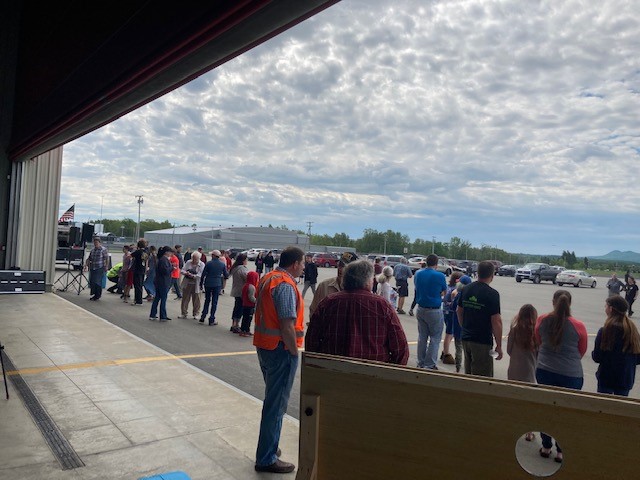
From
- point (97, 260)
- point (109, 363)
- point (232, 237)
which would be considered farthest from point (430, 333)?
point (232, 237)

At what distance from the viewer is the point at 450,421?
1.76 m

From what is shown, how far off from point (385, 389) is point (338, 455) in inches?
14.2

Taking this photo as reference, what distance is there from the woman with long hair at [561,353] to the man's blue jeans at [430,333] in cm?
276

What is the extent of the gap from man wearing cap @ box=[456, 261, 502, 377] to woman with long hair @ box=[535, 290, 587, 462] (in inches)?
27.6

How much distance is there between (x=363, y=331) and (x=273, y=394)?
41.4 inches

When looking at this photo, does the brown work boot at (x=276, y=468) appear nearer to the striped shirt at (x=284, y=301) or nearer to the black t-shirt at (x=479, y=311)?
the striped shirt at (x=284, y=301)

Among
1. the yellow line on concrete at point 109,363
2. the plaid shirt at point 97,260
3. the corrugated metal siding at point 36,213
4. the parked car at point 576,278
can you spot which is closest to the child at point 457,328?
the yellow line on concrete at point 109,363

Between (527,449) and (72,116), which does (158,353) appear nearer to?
(72,116)

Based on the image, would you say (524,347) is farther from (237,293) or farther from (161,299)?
(161,299)

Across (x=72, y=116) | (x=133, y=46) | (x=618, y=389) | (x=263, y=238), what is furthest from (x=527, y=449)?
(x=263, y=238)

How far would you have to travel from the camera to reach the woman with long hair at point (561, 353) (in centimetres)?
455

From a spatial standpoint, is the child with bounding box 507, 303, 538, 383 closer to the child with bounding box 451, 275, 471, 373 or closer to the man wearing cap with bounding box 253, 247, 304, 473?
the man wearing cap with bounding box 253, 247, 304, 473

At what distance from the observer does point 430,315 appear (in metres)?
7.46

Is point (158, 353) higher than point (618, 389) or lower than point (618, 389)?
lower
